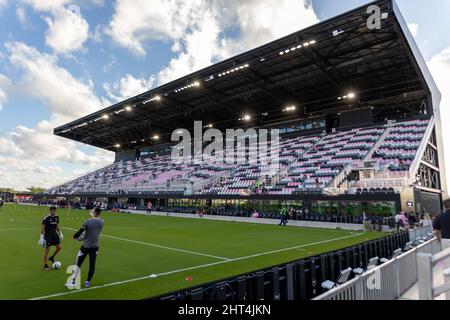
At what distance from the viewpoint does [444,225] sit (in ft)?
23.4

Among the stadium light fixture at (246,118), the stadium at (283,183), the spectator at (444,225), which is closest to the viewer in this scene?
the spectator at (444,225)

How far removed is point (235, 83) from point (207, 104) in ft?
28.1

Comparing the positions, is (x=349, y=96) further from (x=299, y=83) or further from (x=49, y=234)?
(x=49, y=234)

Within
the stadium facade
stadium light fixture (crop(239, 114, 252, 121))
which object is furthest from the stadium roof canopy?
stadium light fixture (crop(239, 114, 252, 121))

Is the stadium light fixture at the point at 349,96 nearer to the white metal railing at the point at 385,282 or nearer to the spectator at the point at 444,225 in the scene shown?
the white metal railing at the point at 385,282

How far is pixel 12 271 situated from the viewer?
29.3 ft

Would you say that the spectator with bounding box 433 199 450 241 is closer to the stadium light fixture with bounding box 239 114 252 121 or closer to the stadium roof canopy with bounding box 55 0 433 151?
the stadium roof canopy with bounding box 55 0 433 151

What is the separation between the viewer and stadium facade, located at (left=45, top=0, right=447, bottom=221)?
2717 cm

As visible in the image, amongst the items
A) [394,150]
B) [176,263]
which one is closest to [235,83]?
[394,150]

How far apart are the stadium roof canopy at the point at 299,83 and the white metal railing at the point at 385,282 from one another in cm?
2321

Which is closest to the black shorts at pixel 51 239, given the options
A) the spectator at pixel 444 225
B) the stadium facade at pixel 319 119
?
the spectator at pixel 444 225

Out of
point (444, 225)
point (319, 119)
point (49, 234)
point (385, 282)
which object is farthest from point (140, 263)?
point (319, 119)

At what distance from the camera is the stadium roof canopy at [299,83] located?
27.8 metres

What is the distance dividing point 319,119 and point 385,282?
44892mm
